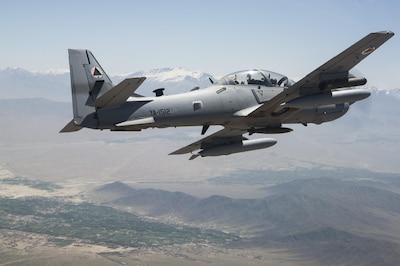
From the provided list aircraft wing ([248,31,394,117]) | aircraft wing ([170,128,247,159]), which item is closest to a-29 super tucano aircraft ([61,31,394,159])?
aircraft wing ([248,31,394,117])

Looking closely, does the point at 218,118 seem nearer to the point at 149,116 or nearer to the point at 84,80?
the point at 149,116

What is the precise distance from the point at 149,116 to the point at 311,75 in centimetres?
1016

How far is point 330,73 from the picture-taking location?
1081 inches

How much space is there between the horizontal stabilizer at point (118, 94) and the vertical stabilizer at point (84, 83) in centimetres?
102

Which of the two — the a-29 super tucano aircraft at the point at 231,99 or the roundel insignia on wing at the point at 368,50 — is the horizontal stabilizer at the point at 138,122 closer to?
the a-29 super tucano aircraft at the point at 231,99

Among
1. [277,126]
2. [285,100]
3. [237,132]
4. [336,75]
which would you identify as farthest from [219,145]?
[336,75]

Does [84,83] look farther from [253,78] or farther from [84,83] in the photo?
[253,78]

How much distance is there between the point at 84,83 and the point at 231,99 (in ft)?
31.5

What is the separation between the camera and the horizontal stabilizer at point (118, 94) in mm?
24319

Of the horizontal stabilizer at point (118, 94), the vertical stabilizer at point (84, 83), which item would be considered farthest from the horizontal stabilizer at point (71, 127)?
the horizontal stabilizer at point (118, 94)

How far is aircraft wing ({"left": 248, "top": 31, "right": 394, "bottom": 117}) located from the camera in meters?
24.7

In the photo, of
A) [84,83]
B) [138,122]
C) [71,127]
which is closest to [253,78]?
[138,122]

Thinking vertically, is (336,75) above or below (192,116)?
above

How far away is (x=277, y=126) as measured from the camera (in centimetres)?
3175
